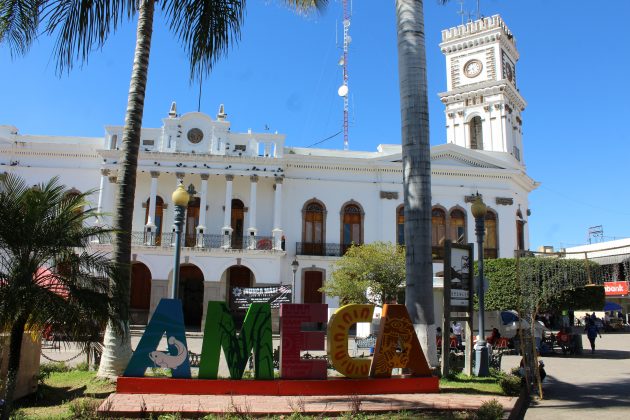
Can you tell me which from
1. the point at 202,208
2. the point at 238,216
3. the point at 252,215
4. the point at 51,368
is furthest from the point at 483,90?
the point at 51,368

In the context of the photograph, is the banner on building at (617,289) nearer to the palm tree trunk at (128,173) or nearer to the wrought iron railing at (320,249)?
the wrought iron railing at (320,249)

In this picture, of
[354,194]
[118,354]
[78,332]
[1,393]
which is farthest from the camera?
[354,194]

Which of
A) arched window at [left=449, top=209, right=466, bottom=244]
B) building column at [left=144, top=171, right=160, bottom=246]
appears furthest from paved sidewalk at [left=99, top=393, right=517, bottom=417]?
arched window at [left=449, top=209, right=466, bottom=244]

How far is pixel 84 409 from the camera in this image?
757cm

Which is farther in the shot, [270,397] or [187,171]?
[187,171]

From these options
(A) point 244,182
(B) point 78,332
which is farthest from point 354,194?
(B) point 78,332

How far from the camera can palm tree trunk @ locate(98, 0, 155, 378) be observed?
35.1 ft

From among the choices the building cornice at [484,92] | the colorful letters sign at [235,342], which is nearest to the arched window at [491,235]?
the building cornice at [484,92]

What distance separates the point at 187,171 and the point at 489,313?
16.4 m

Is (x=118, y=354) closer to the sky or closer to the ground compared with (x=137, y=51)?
closer to the ground

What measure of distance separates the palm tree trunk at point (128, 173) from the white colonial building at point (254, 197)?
15867 mm

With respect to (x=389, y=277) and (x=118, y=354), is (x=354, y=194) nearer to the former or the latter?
(x=389, y=277)

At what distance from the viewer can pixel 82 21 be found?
9.85 m

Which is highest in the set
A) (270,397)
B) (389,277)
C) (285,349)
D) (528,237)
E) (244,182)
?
(244,182)
